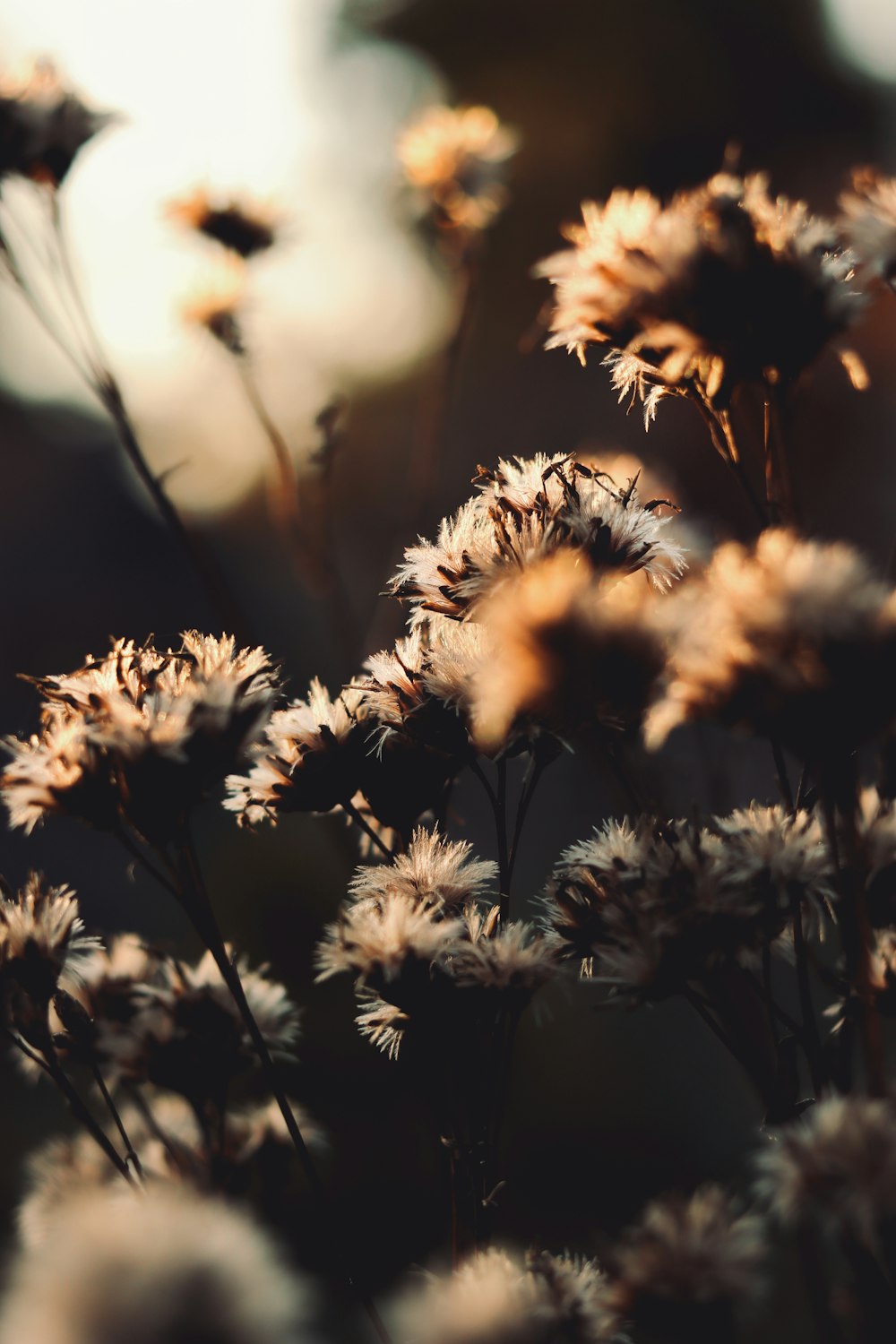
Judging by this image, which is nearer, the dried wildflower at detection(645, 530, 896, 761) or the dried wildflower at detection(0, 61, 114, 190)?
the dried wildflower at detection(645, 530, 896, 761)

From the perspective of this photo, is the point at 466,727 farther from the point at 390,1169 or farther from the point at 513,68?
the point at 513,68

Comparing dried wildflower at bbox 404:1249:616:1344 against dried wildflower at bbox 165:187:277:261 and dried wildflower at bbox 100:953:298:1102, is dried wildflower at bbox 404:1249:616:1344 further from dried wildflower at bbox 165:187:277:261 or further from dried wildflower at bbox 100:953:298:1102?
dried wildflower at bbox 165:187:277:261

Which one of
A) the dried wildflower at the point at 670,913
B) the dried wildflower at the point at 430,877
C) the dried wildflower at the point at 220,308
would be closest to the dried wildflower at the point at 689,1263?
the dried wildflower at the point at 670,913

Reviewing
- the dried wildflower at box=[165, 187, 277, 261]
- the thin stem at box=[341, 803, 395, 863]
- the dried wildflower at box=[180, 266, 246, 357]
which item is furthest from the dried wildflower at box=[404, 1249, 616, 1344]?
the dried wildflower at box=[165, 187, 277, 261]

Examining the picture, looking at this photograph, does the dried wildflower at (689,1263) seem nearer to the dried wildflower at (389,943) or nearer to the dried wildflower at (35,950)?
the dried wildflower at (389,943)

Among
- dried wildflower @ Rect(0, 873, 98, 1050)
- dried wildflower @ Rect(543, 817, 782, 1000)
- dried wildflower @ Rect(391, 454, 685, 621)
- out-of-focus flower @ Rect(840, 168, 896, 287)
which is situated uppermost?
out-of-focus flower @ Rect(840, 168, 896, 287)

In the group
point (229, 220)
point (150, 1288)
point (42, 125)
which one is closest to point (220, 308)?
point (229, 220)
